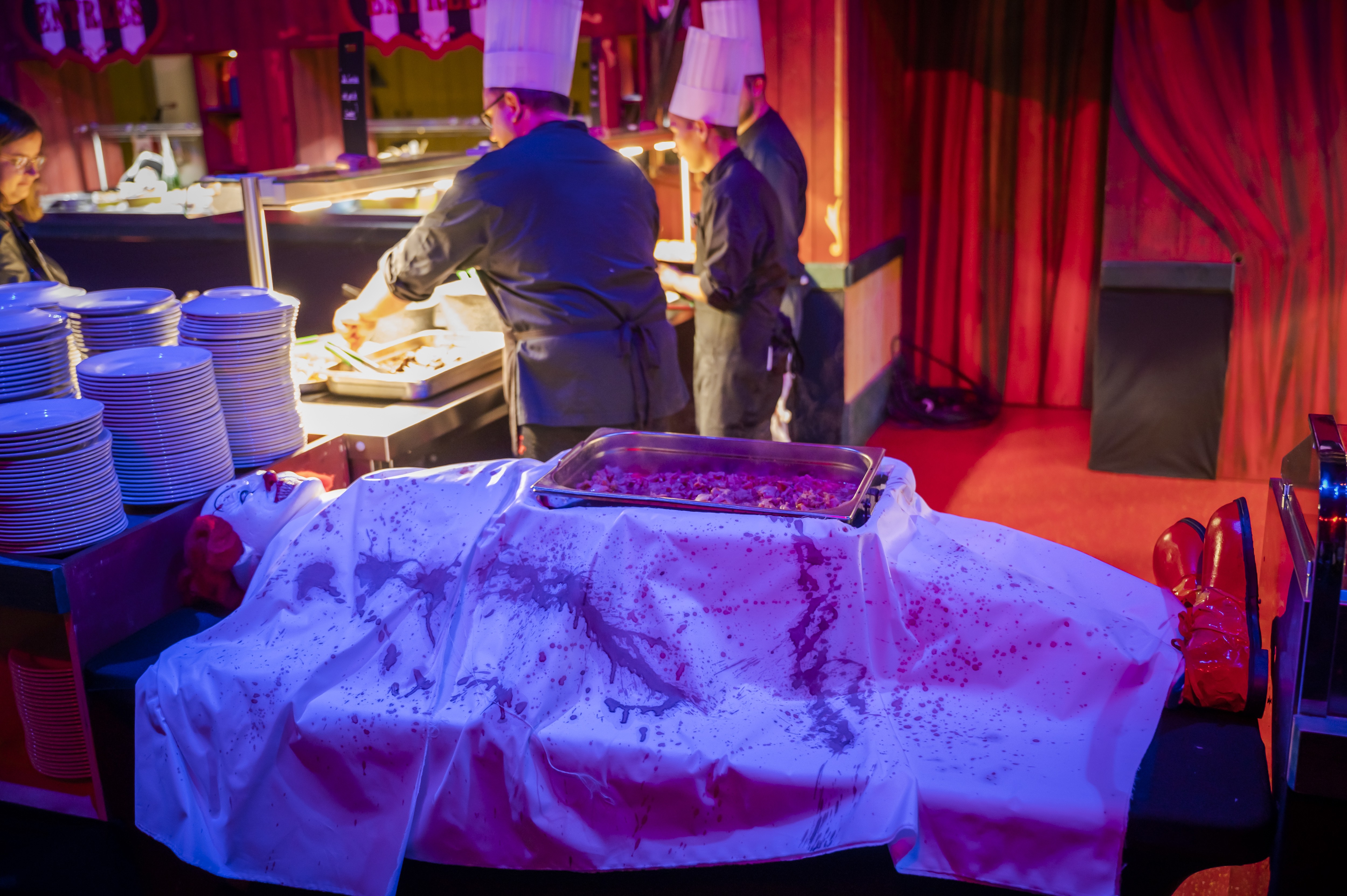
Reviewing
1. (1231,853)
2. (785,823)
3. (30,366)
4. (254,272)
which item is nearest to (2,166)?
(254,272)

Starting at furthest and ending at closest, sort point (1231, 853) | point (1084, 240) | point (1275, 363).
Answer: point (1084, 240) → point (1275, 363) → point (1231, 853)

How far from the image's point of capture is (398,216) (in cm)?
476

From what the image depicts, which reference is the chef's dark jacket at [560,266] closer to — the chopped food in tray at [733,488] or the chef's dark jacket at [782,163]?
the chopped food in tray at [733,488]

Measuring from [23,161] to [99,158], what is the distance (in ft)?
17.7

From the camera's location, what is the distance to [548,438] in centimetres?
291

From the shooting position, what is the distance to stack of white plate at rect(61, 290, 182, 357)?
7.22 feet

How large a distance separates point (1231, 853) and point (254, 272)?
2340 mm

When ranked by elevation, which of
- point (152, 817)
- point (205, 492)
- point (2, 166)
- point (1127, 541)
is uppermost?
point (2, 166)

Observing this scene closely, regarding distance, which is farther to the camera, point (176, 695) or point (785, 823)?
point (176, 695)

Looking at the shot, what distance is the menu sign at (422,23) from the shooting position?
588 cm

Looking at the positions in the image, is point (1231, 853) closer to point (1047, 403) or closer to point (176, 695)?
point (176, 695)

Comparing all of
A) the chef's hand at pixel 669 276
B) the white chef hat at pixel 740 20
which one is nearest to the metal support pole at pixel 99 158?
the white chef hat at pixel 740 20

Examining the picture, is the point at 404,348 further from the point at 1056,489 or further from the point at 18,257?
the point at 1056,489

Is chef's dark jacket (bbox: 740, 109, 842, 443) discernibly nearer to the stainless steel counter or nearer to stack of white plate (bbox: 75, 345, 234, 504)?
the stainless steel counter
